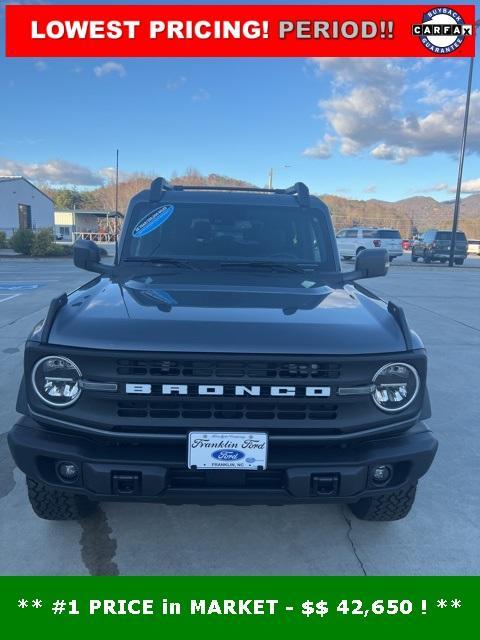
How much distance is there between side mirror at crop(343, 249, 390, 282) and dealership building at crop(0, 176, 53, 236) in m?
40.0

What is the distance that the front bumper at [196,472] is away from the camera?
2.14 m

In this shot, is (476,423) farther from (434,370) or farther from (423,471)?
(423,471)

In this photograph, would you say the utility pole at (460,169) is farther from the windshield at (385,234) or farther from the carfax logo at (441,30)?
the carfax logo at (441,30)

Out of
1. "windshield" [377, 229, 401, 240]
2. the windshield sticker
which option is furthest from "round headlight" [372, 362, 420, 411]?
"windshield" [377, 229, 401, 240]

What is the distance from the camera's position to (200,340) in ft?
7.11

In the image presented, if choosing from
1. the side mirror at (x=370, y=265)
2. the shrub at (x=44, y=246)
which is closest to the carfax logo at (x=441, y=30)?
the side mirror at (x=370, y=265)

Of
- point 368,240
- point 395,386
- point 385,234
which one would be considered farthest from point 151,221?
point 385,234

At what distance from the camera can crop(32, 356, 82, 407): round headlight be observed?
222cm

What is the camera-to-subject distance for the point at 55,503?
8.66 feet

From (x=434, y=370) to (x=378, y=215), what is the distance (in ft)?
369

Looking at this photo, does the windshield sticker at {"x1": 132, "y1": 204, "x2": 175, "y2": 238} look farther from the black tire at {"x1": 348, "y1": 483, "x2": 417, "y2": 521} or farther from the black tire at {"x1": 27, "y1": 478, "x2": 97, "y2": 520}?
the black tire at {"x1": 348, "y1": 483, "x2": 417, "y2": 521}
